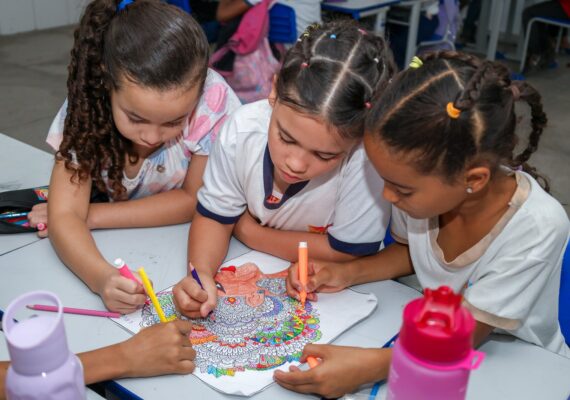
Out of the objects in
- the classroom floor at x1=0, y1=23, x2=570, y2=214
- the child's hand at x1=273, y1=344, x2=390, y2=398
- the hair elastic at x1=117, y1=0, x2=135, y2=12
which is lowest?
the classroom floor at x1=0, y1=23, x2=570, y2=214

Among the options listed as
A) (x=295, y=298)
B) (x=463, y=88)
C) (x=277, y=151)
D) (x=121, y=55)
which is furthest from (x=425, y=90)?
(x=121, y=55)

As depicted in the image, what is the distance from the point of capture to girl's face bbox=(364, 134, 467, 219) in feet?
3.11

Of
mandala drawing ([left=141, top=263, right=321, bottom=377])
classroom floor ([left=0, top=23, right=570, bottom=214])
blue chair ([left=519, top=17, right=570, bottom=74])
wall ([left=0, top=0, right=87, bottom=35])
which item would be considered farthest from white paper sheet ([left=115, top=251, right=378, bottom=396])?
wall ([left=0, top=0, right=87, bottom=35])

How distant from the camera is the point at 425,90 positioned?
3.00 ft

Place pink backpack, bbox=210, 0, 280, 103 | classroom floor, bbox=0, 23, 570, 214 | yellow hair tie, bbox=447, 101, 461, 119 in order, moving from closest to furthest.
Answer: yellow hair tie, bbox=447, 101, 461, 119
pink backpack, bbox=210, 0, 280, 103
classroom floor, bbox=0, 23, 570, 214

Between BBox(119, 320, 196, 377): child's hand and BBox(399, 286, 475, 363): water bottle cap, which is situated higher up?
BBox(399, 286, 475, 363): water bottle cap

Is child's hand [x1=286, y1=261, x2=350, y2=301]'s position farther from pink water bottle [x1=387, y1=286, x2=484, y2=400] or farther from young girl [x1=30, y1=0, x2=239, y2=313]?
pink water bottle [x1=387, y1=286, x2=484, y2=400]

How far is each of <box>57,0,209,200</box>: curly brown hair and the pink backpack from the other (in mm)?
1452

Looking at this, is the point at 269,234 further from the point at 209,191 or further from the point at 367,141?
the point at 367,141

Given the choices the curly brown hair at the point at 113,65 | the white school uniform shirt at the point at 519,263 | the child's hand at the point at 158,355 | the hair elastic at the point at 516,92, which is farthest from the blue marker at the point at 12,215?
the hair elastic at the point at 516,92

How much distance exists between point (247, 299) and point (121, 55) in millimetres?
513

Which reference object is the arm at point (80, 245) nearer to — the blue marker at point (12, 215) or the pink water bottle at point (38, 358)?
the blue marker at point (12, 215)

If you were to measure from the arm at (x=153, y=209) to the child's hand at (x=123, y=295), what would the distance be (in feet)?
0.89

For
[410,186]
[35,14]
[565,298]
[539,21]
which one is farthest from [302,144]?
[35,14]
